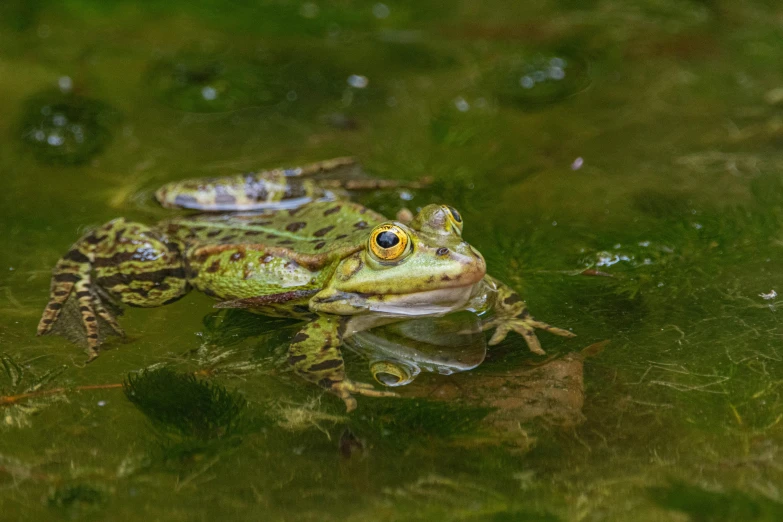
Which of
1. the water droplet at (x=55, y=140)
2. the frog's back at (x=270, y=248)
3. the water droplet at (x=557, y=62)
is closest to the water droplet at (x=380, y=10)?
the water droplet at (x=557, y=62)

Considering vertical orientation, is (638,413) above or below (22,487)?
below

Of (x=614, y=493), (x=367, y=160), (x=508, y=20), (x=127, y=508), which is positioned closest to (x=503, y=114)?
(x=367, y=160)

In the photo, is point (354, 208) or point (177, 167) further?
point (177, 167)

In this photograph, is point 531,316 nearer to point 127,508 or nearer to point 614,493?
point 614,493

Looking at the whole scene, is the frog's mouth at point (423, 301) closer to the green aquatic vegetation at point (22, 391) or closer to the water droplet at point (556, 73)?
the green aquatic vegetation at point (22, 391)

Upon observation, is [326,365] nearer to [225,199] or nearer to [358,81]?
[225,199]

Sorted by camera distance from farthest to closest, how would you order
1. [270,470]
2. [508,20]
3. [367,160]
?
[508,20], [367,160], [270,470]

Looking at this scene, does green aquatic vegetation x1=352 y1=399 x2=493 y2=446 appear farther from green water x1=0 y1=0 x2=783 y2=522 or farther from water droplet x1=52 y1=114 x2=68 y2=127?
water droplet x1=52 y1=114 x2=68 y2=127
